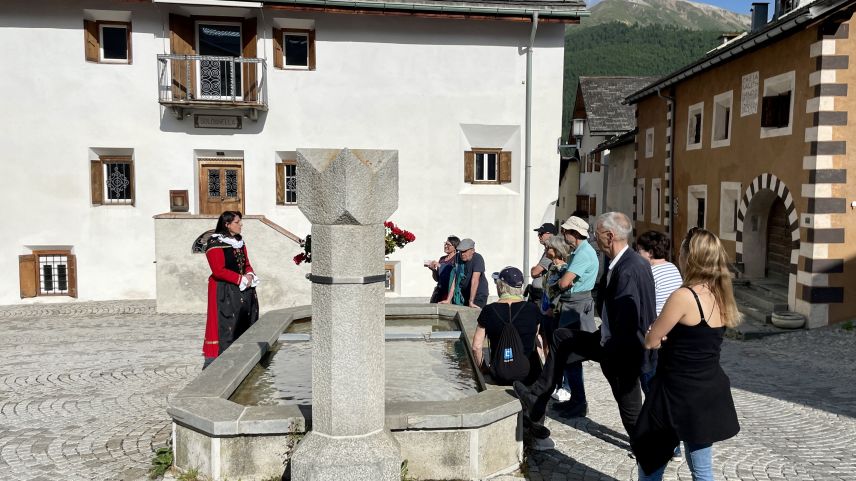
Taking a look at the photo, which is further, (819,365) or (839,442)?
(819,365)

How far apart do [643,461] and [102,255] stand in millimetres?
14715

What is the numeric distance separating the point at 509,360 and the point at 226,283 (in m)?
3.15

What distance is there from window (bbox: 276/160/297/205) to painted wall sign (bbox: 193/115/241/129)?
4.58ft

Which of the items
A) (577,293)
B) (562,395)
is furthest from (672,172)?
(577,293)

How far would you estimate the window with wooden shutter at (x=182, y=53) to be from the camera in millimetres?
15125

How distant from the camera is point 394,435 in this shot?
4.36 metres

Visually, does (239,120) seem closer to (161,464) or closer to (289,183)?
(289,183)

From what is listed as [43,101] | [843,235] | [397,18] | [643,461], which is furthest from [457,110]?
[643,461]

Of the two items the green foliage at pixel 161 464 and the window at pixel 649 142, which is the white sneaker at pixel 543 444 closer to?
the green foliage at pixel 161 464

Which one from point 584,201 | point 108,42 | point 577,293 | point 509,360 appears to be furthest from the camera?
point 584,201

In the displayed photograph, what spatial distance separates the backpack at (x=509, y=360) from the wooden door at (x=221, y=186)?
11.7m

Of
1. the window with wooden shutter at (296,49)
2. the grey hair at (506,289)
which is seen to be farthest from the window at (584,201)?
the grey hair at (506,289)

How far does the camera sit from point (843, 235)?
11.5m

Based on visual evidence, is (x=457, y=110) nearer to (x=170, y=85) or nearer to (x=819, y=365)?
(x=170, y=85)
